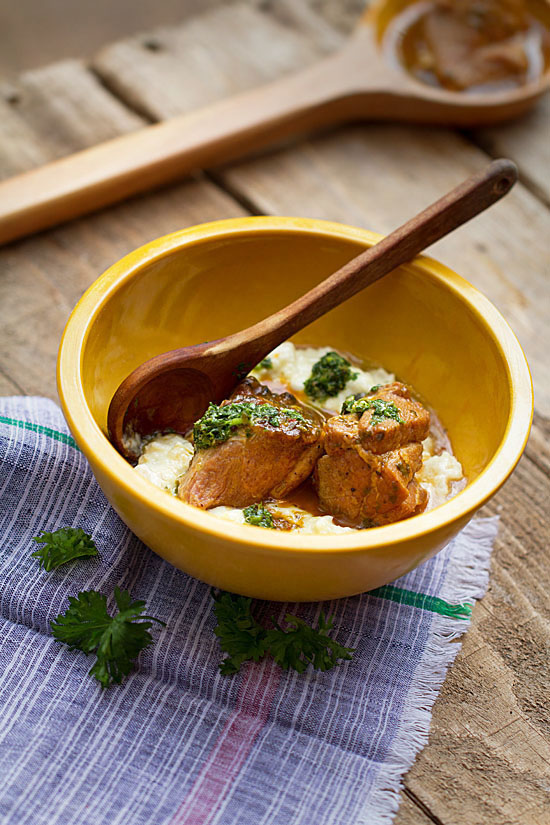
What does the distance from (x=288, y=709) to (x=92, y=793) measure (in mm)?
463

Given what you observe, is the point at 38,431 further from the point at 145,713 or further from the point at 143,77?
the point at 143,77

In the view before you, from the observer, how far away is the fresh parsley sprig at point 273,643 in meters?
1.94

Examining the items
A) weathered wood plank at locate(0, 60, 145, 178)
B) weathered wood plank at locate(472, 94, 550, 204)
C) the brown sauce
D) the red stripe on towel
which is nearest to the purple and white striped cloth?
the red stripe on towel

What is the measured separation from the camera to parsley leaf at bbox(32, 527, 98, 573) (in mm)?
2043

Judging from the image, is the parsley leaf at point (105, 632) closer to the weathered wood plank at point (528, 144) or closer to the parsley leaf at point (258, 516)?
the parsley leaf at point (258, 516)

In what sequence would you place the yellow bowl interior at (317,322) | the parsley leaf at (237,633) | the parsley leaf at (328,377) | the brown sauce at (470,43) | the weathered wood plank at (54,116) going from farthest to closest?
1. the brown sauce at (470,43)
2. the weathered wood plank at (54,116)
3. the parsley leaf at (328,377)
4. the yellow bowl interior at (317,322)
5. the parsley leaf at (237,633)

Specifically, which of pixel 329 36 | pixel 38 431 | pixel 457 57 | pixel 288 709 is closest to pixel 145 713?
pixel 288 709

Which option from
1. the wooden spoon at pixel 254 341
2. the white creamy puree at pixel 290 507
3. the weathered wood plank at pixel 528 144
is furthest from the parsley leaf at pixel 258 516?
the weathered wood plank at pixel 528 144

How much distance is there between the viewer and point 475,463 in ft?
7.08

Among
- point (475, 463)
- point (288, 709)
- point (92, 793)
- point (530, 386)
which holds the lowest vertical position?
point (92, 793)

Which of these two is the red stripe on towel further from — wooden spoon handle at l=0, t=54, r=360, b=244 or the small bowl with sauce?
the small bowl with sauce

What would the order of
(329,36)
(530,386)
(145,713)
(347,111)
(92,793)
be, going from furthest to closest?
(329,36) < (347,111) < (530,386) < (145,713) < (92,793)

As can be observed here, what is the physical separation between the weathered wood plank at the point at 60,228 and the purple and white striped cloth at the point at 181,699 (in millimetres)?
522

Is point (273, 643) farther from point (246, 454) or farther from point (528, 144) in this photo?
point (528, 144)
